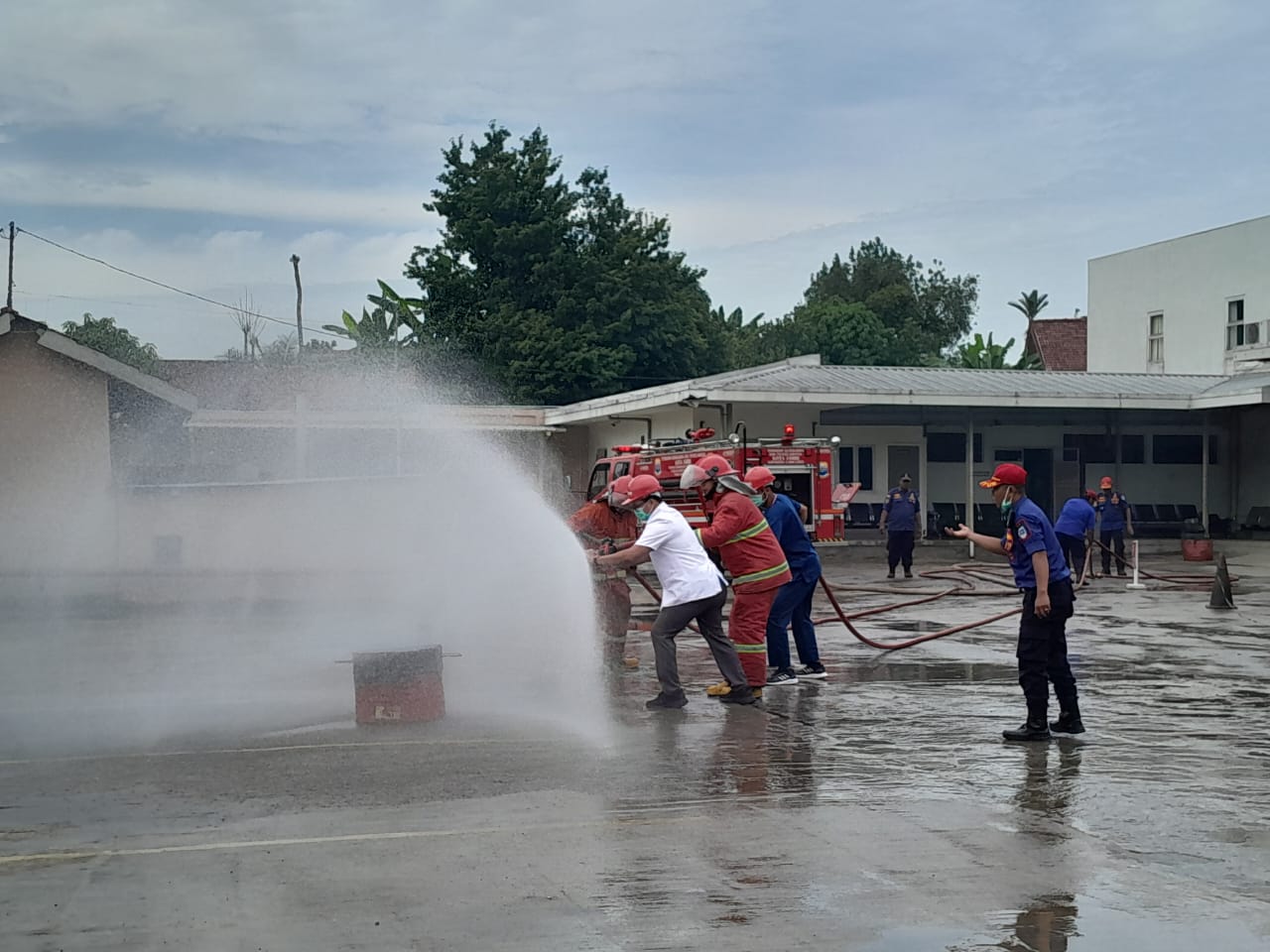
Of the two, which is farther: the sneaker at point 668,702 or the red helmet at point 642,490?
the red helmet at point 642,490

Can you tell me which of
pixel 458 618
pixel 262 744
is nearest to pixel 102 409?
pixel 458 618

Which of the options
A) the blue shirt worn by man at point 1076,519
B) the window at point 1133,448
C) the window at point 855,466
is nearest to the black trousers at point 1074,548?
the blue shirt worn by man at point 1076,519

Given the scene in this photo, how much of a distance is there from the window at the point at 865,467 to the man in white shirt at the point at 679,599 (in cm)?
2130

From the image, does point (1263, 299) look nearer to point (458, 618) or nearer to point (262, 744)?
point (458, 618)

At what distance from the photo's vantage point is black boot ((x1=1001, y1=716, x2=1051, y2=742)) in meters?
8.91

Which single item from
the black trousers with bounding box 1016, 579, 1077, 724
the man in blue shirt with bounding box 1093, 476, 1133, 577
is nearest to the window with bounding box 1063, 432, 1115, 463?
the man in blue shirt with bounding box 1093, 476, 1133, 577

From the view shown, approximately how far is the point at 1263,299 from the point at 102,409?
28.9 meters

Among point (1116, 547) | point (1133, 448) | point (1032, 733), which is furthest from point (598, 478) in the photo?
point (1032, 733)

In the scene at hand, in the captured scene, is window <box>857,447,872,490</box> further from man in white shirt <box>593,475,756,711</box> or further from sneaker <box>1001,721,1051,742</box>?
sneaker <box>1001,721,1051,742</box>

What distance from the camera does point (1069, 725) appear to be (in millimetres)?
9109

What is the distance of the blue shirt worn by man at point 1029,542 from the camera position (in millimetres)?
8930

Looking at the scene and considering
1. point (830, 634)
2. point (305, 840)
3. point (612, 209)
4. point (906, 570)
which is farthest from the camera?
point (612, 209)

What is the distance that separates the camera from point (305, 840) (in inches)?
250

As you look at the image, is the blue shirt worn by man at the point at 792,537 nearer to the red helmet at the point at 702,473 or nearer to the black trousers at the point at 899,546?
the red helmet at the point at 702,473
